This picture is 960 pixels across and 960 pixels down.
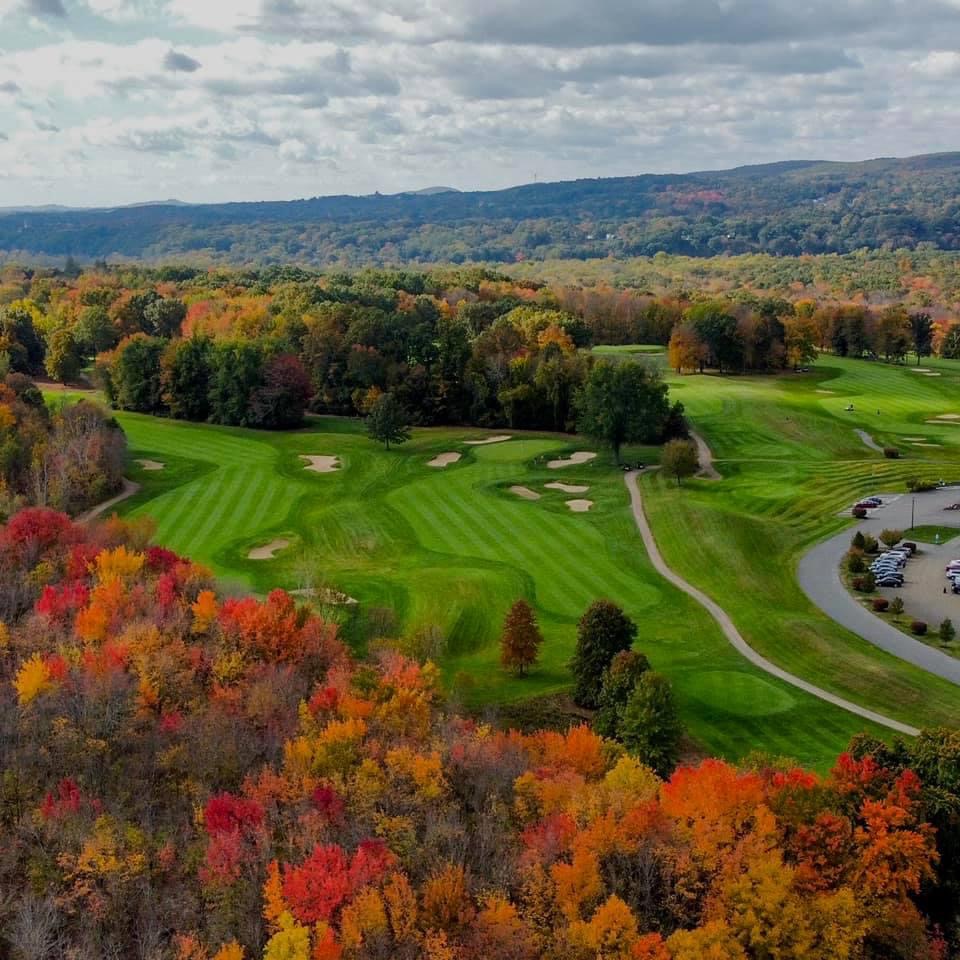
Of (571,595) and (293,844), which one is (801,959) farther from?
(571,595)

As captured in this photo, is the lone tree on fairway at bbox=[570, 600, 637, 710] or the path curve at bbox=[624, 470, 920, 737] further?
the lone tree on fairway at bbox=[570, 600, 637, 710]

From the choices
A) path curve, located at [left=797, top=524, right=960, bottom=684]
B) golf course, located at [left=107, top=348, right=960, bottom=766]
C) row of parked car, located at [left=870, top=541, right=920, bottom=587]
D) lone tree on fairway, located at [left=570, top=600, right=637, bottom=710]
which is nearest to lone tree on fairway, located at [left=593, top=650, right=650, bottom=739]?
lone tree on fairway, located at [left=570, top=600, right=637, bottom=710]

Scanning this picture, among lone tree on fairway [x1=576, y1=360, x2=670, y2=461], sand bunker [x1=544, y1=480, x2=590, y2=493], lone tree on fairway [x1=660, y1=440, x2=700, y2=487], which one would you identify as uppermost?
lone tree on fairway [x1=576, y1=360, x2=670, y2=461]

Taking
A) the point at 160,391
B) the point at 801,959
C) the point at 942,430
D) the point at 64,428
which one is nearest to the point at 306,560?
the point at 64,428

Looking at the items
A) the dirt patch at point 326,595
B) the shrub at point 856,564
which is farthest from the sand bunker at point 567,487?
the dirt patch at point 326,595

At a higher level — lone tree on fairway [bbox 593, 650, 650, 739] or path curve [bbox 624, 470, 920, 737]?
Result: lone tree on fairway [bbox 593, 650, 650, 739]

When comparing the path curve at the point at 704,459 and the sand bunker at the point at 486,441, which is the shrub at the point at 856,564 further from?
the sand bunker at the point at 486,441

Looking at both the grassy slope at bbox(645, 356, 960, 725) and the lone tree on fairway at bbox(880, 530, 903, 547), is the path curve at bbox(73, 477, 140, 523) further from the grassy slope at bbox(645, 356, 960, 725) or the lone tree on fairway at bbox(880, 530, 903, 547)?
the lone tree on fairway at bbox(880, 530, 903, 547)

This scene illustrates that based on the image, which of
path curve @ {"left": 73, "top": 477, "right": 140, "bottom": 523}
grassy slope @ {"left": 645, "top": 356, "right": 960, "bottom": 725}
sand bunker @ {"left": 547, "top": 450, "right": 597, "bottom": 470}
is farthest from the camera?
sand bunker @ {"left": 547, "top": 450, "right": 597, "bottom": 470}
